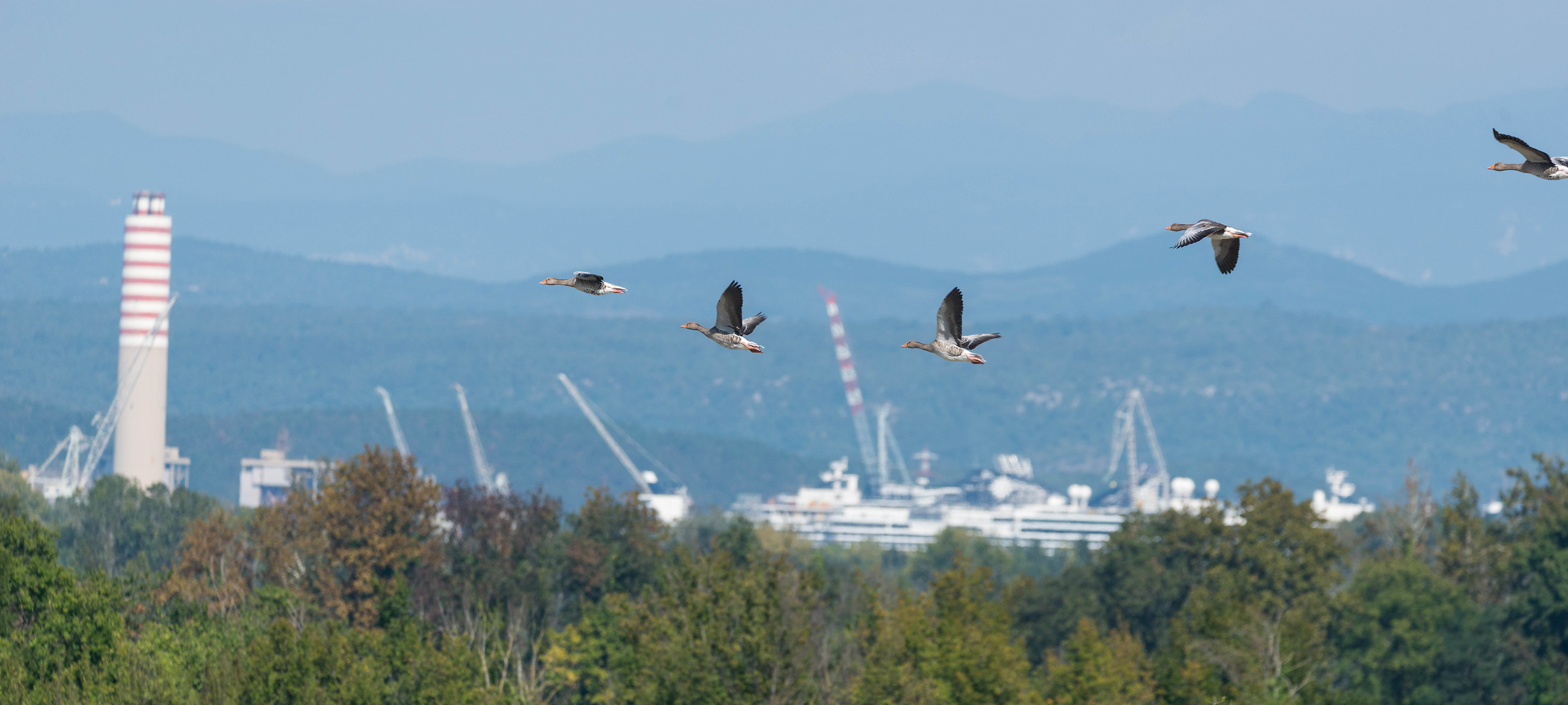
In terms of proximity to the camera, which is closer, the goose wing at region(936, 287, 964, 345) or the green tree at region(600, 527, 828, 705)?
the goose wing at region(936, 287, 964, 345)

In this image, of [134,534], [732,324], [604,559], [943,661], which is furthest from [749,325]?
[134,534]

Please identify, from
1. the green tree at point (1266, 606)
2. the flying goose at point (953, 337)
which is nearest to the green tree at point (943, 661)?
the green tree at point (1266, 606)

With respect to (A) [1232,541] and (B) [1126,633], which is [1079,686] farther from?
(A) [1232,541]

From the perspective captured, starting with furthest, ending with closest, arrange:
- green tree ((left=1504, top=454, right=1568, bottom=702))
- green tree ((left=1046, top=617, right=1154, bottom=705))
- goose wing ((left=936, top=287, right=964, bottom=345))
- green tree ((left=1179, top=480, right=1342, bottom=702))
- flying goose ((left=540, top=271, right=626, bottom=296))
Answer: green tree ((left=1504, top=454, right=1568, bottom=702)), green tree ((left=1179, top=480, right=1342, bottom=702)), green tree ((left=1046, top=617, right=1154, bottom=705)), goose wing ((left=936, top=287, right=964, bottom=345)), flying goose ((left=540, top=271, right=626, bottom=296))

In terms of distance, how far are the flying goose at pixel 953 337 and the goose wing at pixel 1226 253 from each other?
308cm

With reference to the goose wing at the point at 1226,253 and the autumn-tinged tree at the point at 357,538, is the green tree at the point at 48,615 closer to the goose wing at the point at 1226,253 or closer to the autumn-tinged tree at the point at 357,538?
the autumn-tinged tree at the point at 357,538

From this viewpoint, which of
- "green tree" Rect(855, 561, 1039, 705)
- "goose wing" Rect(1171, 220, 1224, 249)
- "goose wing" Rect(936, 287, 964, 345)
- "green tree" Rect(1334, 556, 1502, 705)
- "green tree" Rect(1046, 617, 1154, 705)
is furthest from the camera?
"green tree" Rect(1334, 556, 1502, 705)

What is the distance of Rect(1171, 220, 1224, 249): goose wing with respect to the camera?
20.8 m

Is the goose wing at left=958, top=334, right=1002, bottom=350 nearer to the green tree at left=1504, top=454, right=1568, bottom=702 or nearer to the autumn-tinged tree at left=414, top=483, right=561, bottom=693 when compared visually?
the autumn-tinged tree at left=414, top=483, right=561, bottom=693

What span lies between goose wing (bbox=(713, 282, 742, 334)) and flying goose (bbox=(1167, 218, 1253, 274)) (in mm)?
4402

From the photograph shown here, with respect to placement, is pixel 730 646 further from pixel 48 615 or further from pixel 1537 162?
pixel 1537 162

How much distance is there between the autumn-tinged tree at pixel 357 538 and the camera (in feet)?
380

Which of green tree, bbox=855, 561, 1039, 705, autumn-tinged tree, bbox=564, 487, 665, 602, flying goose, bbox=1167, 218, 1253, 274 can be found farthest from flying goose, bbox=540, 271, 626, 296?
autumn-tinged tree, bbox=564, 487, 665, 602

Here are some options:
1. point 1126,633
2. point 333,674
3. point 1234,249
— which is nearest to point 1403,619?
point 1126,633
